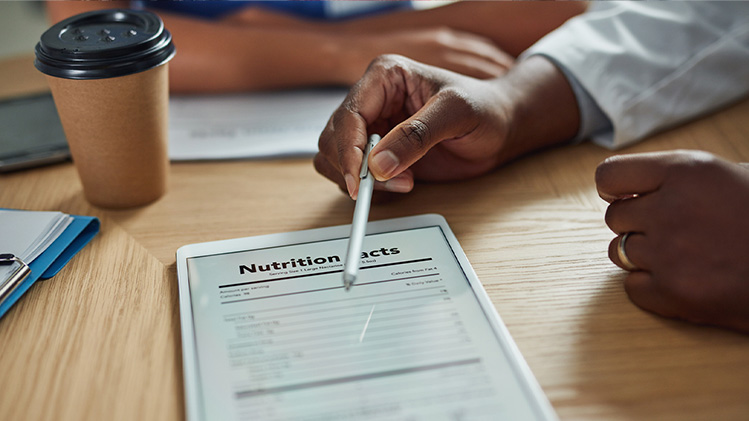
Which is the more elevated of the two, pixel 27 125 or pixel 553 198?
pixel 553 198

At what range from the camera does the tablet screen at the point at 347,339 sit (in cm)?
37

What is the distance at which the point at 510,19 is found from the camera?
868 millimetres

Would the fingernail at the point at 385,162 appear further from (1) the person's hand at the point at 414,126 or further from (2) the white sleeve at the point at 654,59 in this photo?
(2) the white sleeve at the point at 654,59

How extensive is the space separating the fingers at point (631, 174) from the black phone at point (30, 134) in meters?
0.58

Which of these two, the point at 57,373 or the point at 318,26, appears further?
the point at 318,26

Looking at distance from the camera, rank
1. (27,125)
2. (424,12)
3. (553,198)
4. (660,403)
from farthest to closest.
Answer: (424,12) → (27,125) → (553,198) → (660,403)

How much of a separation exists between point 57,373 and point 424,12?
0.71 meters

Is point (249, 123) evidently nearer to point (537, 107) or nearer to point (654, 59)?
point (537, 107)

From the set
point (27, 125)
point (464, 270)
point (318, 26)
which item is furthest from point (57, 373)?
point (318, 26)

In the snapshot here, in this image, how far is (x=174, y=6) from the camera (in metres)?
0.96

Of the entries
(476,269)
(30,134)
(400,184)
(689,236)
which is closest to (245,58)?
(30,134)

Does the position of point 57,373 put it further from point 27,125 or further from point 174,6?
point 174,6

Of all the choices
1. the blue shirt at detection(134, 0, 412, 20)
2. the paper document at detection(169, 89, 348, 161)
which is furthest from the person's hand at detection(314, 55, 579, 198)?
the blue shirt at detection(134, 0, 412, 20)

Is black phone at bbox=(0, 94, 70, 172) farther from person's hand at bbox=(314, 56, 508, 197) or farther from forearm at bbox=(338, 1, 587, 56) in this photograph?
forearm at bbox=(338, 1, 587, 56)
